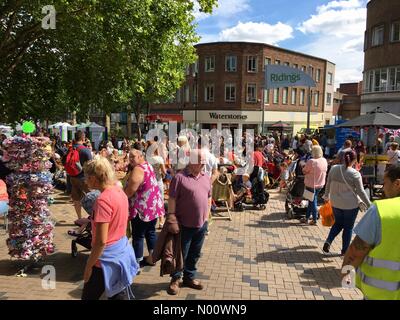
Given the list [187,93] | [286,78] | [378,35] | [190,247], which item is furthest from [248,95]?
[190,247]

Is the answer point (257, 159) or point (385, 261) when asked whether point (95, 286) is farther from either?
point (257, 159)

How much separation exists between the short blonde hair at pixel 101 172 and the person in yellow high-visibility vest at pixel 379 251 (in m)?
2.02

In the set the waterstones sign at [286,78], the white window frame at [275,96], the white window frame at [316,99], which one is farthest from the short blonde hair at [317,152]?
the white window frame at [316,99]

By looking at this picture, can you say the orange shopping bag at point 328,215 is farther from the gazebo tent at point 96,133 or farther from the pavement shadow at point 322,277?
the gazebo tent at point 96,133

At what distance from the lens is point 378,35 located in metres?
31.0

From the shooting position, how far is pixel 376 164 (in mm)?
11977

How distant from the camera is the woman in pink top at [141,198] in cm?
498

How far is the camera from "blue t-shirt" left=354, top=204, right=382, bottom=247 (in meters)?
2.62

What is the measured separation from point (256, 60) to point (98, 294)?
4082 centimetres

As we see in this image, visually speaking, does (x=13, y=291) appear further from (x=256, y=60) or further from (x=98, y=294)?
(x=256, y=60)

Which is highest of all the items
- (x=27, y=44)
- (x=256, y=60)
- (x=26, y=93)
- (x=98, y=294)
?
(x=256, y=60)

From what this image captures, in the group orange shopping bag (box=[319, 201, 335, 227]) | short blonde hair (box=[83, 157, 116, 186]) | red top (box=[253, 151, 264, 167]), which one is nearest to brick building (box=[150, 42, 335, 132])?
red top (box=[253, 151, 264, 167])

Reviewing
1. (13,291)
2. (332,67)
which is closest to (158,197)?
(13,291)

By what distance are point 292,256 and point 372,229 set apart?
3.95m
